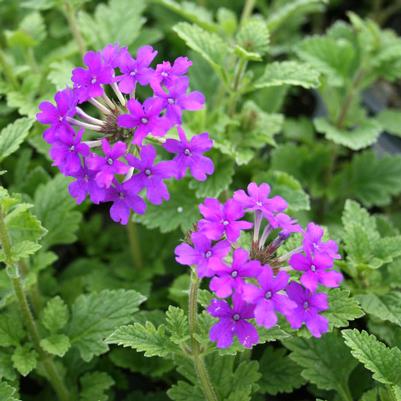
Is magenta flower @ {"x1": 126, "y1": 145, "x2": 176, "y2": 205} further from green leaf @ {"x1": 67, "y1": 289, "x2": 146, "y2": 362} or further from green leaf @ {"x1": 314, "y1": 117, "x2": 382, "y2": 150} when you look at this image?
green leaf @ {"x1": 314, "y1": 117, "x2": 382, "y2": 150}

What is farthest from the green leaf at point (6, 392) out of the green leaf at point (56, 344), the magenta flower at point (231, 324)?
the magenta flower at point (231, 324)

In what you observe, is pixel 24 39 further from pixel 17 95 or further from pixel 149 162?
pixel 149 162

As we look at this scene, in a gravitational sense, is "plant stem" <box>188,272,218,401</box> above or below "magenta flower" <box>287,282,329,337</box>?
below

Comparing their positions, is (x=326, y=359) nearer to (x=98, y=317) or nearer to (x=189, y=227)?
(x=189, y=227)

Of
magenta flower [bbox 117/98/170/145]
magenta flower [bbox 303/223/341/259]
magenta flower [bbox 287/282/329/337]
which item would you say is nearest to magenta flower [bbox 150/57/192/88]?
magenta flower [bbox 117/98/170/145]

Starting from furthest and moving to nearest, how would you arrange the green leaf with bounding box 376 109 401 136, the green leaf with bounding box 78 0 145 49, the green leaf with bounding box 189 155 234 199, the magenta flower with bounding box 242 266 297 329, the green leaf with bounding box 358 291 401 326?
the green leaf with bounding box 376 109 401 136 → the green leaf with bounding box 78 0 145 49 → the green leaf with bounding box 189 155 234 199 → the green leaf with bounding box 358 291 401 326 → the magenta flower with bounding box 242 266 297 329

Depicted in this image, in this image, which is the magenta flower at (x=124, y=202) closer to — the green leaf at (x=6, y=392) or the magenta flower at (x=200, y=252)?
the magenta flower at (x=200, y=252)

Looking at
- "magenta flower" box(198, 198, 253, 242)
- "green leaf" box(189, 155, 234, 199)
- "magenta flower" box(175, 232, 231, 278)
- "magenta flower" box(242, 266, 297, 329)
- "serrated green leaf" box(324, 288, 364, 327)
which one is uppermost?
"magenta flower" box(198, 198, 253, 242)

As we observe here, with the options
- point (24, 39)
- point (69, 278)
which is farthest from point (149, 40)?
point (69, 278)

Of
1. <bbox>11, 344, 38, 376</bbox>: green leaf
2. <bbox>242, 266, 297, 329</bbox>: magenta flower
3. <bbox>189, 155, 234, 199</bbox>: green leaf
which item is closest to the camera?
<bbox>242, 266, 297, 329</bbox>: magenta flower
